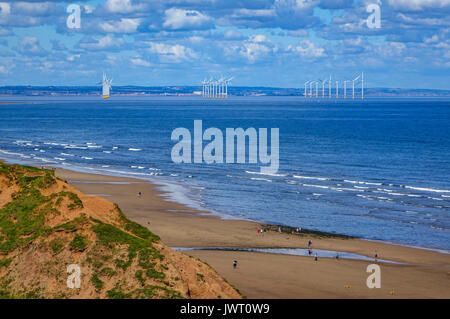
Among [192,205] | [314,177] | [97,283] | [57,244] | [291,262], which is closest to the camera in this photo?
[97,283]

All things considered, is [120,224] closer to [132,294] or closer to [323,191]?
[132,294]

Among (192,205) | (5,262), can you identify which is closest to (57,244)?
(5,262)

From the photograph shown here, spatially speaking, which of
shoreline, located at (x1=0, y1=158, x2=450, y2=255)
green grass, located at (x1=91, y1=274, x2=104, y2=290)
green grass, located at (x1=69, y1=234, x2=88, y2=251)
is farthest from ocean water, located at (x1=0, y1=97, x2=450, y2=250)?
green grass, located at (x1=91, y1=274, x2=104, y2=290)

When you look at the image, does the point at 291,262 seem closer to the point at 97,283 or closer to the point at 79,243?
the point at 79,243

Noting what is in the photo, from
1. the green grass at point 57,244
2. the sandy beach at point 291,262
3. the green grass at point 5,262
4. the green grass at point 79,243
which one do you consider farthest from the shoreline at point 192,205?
the green grass at point 5,262

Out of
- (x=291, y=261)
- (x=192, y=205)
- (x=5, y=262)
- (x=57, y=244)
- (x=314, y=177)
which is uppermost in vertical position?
(x=57, y=244)

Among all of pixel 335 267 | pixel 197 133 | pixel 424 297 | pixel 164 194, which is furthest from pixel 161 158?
pixel 424 297

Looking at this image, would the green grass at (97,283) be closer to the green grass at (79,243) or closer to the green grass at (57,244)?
the green grass at (79,243)
